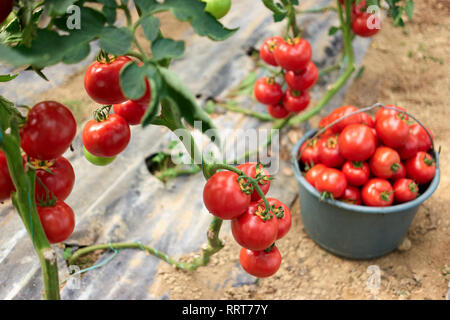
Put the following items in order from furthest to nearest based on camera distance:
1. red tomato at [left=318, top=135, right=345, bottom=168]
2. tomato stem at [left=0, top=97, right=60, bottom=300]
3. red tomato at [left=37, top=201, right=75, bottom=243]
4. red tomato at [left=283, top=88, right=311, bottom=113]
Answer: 1. red tomato at [left=283, top=88, right=311, bottom=113]
2. red tomato at [left=318, top=135, right=345, bottom=168]
3. red tomato at [left=37, top=201, right=75, bottom=243]
4. tomato stem at [left=0, top=97, right=60, bottom=300]

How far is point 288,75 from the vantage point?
71.4 inches

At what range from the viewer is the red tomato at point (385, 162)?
1595 millimetres

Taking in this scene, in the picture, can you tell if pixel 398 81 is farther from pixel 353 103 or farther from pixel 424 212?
pixel 424 212

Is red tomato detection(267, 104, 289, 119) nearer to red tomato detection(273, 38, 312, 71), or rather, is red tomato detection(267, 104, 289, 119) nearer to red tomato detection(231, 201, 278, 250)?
red tomato detection(273, 38, 312, 71)

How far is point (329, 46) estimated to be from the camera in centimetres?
301

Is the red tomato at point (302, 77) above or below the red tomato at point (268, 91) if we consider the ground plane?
above

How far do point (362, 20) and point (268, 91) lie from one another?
0.55m

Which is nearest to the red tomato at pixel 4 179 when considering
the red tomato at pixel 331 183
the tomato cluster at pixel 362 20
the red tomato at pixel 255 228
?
the red tomato at pixel 255 228

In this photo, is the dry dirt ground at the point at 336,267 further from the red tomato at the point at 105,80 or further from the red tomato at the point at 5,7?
the red tomato at the point at 5,7

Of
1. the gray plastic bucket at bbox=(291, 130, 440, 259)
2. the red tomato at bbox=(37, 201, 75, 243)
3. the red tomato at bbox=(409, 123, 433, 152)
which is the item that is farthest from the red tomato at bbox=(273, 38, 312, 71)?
the red tomato at bbox=(37, 201, 75, 243)

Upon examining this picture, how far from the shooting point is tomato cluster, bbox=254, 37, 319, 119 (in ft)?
5.44

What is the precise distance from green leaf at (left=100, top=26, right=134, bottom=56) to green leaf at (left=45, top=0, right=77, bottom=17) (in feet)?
0.21

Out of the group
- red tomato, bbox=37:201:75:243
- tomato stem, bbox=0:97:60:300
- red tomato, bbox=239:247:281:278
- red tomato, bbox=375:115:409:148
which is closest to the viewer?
tomato stem, bbox=0:97:60:300
